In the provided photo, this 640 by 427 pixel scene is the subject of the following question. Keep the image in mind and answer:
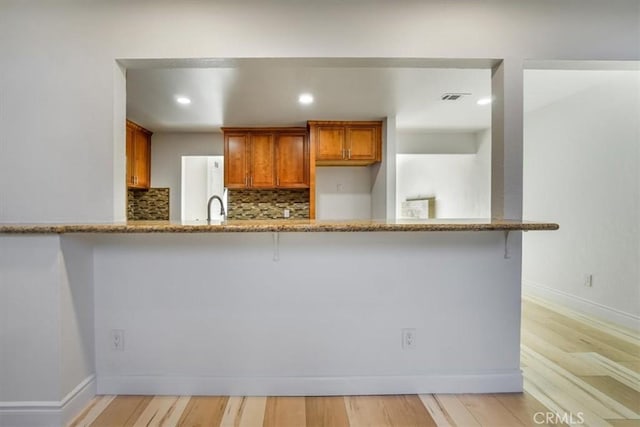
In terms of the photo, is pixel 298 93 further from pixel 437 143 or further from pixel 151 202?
pixel 151 202

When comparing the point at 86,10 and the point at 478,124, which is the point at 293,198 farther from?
the point at 86,10

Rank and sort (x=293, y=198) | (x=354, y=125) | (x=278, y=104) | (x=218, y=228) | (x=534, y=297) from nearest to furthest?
(x=218, y=228) < (x=278, y=104) < (x=534, y=297) < (x=354, y=125) < (x=293, y=198)

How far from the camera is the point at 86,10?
1.92 meters

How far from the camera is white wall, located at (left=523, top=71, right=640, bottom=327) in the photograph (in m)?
3.08

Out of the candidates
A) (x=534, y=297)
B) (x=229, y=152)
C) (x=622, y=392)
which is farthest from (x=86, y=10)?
(x=534, y=297)

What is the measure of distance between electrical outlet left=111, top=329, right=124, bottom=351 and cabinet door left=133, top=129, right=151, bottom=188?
326 centimetres

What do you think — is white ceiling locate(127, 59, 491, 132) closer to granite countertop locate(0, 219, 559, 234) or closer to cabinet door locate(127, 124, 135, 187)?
cabinet door locate(127, 124, 135, 187)

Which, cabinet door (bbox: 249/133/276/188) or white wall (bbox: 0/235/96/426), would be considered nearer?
white wall (bbox: 0/235/96/426)

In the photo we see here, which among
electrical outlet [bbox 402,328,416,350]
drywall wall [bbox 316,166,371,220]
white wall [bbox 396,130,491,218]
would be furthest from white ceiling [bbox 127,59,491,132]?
electrical outlet [bbox 402,328,416,350]

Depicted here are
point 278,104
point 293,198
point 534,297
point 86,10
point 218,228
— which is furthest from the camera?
point 293,198

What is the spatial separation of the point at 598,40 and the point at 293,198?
A: 3847 millimetres

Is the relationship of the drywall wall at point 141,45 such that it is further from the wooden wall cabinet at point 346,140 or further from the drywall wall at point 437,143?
the drywall wall at point 437,143

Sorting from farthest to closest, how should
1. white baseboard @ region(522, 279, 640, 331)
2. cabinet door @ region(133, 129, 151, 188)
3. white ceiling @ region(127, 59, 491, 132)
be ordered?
cabinet door @ region(133, 129, 151, 188) → white baseboard @ region(522, 279, 640, 331) → white ceiling @ region(127, 59, 491, 132)

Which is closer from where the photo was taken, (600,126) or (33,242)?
(33,242)
